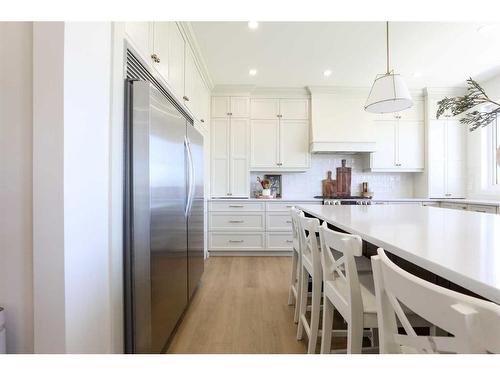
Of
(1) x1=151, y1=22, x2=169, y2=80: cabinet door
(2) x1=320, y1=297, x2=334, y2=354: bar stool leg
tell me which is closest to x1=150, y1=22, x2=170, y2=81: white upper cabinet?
(1) x1=151, y1=22, x2=169, y2=80: cabinet door

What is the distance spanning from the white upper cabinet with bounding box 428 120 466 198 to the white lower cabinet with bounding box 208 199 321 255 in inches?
94.0

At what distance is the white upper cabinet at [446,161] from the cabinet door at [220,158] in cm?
321

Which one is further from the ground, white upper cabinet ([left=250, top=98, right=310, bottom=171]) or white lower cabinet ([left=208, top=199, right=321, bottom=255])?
white upper cabinet ([left=250, top=98, right=310, bottom=171])

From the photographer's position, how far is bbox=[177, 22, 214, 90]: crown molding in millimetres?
2519

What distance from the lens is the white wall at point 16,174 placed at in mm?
971

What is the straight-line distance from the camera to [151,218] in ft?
4.61

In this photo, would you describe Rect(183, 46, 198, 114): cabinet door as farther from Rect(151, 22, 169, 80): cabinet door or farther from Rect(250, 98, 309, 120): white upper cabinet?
Rect(250, 98, 309, 120): white upper cabinet

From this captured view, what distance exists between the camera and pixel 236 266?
3543mm

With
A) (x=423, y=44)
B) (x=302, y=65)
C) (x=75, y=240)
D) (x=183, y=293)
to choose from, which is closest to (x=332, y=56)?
(x=302, y=65)

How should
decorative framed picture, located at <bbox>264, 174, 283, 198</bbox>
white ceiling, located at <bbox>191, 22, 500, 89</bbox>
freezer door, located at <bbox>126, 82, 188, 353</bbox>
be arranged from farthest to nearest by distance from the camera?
decorative framed picture, located at <bbox>264, 174, 283, 198</bbox>, white ceiling, located at <bbox>191, 22, 500, 89</bbox>, freezer door, located at <bbox>126, 82, 188, 353</bbox>

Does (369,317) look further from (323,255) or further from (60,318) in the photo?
(60,318)

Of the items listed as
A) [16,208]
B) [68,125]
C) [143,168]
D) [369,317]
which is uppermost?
[68,125]

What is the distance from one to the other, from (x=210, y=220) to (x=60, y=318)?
9.84ft

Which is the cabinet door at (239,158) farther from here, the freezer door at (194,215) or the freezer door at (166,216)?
the freezer door at (166,216)
